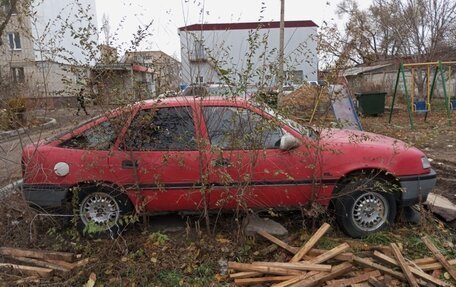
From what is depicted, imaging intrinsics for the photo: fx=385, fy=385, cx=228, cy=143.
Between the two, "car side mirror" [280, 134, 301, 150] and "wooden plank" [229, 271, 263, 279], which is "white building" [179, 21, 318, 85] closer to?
"car side mirror" [280, 134, 301, 150]

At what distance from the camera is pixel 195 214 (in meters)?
4.47

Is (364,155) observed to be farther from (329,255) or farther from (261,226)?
(261,226)

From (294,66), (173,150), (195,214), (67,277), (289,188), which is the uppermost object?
(294,66)

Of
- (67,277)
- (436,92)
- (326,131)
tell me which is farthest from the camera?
(436,92)

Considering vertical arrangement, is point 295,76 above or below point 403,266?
above

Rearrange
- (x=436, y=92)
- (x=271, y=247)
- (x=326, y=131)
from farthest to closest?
(x=436, y=92), (x=326, y=131), (x=271, y=247)

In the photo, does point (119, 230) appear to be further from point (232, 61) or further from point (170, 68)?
point (232, 61)

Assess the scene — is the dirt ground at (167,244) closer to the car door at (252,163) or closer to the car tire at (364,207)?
the car tire at (364,207)

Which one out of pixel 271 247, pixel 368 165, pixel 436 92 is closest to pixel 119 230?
pixel 271 247

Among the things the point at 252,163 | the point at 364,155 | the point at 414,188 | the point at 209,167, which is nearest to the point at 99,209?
the point at 209,167

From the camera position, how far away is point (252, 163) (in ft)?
13.2

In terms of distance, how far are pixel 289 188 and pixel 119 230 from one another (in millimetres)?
1911

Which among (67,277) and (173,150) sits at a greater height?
(173,150)

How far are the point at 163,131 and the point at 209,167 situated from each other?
0.66 meters
